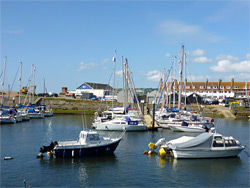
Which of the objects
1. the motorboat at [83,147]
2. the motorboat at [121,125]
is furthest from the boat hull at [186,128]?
the motorboat at [83,147]

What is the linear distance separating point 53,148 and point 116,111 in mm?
35261

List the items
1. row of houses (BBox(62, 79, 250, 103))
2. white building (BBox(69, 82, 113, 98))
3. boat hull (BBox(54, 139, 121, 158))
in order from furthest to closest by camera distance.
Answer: white building (BBox(69, 82, 113, 98))
row of houses (BBox(62, 79, 250, 103))
boat hull (BBox(54, 139, 121, 158))

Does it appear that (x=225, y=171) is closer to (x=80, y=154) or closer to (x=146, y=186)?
(x=146, y=186)

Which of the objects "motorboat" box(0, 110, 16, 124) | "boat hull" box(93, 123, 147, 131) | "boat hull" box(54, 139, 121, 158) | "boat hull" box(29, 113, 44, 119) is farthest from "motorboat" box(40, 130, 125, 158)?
"boat hull" box(29, 113, 44, 119)

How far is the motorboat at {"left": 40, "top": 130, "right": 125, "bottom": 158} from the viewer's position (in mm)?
31141

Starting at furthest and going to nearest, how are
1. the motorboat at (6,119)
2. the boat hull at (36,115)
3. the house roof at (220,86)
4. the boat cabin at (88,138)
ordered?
→ the house roof at (220,86) → the boat hull at (36,115) → the motorboat at (6,119) → the boat cabin at (88,138)

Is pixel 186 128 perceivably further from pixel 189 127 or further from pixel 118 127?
pixel 118 127

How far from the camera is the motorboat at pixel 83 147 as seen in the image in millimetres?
31141

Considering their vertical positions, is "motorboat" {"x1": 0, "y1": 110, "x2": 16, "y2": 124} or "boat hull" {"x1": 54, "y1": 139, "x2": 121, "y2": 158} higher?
"motorboat" {"x1": 0, "y1": 110, "x2": 16, "y2": 124}

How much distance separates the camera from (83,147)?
3145 cm

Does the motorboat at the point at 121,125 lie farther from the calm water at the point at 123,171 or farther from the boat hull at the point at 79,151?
the boat hull at the point at 79,151

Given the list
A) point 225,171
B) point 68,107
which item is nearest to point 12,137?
point 225,171

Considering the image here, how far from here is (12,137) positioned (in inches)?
1796

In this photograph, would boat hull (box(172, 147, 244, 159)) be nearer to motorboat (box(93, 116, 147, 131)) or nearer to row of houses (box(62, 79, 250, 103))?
motorboat (box(93, 116, 147, 131))
